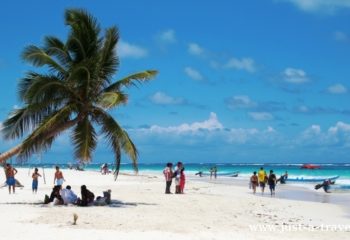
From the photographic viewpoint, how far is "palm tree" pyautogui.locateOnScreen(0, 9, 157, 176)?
17.4 meters

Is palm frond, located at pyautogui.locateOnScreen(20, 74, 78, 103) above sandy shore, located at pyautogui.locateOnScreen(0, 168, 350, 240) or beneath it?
above

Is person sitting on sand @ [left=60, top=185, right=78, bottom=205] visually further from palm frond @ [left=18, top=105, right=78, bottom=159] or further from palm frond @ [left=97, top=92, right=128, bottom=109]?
palm frond @ [left=97, top=92, right=128, bottom=109]

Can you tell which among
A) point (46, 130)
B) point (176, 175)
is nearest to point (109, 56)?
point (46, 130)

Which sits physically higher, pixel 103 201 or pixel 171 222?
pixel 103 201

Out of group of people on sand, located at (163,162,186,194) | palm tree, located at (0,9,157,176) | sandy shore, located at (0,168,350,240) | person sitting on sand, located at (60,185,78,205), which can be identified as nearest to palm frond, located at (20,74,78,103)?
palm tree, located at (0,9,157,176)

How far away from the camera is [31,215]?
14.9 m

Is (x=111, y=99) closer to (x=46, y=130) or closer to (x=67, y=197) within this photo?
(x=46, y=130)

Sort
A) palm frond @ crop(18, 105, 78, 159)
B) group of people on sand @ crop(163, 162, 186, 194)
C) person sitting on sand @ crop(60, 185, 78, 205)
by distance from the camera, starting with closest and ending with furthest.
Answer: palm frond @ crop(18, 105, 78, 159) < person sitting on sand @ crop(60, 185, 78, 205) < group of people on sand @ crop(163, 162, 186, 194)

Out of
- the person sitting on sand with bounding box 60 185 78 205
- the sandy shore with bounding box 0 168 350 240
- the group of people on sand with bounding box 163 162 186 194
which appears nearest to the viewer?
the sandy shore with bounding box 0 168 350 240

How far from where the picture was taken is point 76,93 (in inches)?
706

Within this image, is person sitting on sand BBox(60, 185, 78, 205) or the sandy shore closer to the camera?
the sandy shore

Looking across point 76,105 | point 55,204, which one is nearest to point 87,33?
point 76,105

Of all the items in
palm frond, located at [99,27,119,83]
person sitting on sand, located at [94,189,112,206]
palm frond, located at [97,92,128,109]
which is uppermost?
palm frond, located at [99,27,119,83]

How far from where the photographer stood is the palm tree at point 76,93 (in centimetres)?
1744
